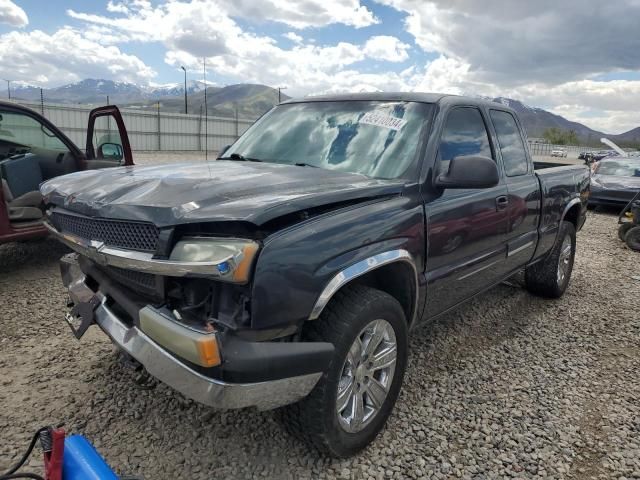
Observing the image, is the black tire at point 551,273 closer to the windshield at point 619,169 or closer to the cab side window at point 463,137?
the cab side window at point 463,137

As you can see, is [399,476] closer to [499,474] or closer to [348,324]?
[499,474]

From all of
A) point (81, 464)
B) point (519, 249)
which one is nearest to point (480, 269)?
point (519, 249)

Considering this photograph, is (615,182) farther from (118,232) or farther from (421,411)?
(118,232)

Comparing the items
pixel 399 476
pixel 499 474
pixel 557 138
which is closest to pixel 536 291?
pixel 499 474

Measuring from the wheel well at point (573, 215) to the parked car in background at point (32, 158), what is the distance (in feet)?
16.2

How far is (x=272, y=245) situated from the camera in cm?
191

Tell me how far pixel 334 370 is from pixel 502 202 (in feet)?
6.65

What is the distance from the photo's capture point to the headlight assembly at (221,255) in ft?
5.94

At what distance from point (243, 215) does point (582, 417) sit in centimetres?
248

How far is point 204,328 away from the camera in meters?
1.88

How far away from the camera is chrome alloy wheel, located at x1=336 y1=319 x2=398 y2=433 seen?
2.31 metres

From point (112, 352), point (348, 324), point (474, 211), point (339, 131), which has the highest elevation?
point (339, 131)

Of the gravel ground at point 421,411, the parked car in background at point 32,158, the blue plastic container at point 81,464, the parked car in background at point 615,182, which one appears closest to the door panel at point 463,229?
the gravel ground at point 421,411

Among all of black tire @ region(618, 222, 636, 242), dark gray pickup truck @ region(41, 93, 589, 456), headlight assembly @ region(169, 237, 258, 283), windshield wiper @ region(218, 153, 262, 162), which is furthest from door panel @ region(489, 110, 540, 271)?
black tire @ region(618, 222, 636, 242)
